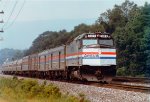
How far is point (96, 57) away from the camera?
25672 millimetres

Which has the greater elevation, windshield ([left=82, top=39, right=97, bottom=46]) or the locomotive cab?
windshield ([left=82, top=39, right=97, bottom=46])

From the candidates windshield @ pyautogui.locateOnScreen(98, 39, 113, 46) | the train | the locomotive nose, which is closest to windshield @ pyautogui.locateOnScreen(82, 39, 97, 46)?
the train

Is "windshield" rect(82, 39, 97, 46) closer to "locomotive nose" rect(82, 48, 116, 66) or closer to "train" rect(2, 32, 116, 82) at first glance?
"train" rect(2, 32, 116, 82)

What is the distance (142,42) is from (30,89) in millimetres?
20347

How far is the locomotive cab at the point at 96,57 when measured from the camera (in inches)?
1011

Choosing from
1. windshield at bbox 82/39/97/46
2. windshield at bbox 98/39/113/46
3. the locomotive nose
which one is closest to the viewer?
the locomotive nose

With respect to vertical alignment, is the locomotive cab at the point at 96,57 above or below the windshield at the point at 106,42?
below

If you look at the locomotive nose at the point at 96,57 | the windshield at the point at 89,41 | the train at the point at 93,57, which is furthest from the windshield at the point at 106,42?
the locomotive nose at the point at 96,57

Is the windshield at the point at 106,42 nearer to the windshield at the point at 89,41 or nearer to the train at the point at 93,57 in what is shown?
the train at the point at 93,57

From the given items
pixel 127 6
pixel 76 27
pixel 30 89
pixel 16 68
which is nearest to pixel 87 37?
pixel 30 89

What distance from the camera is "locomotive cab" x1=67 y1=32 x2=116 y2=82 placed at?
84.3ft

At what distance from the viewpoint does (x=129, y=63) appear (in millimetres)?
44938

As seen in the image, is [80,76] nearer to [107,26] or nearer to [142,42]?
[142,42]

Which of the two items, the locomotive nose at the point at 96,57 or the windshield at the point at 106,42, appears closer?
the locomotive nose at the point at 96,57
